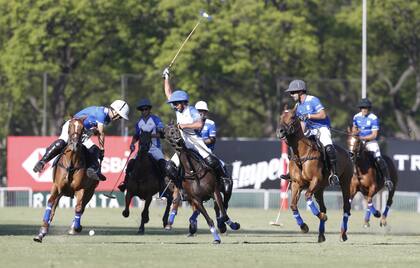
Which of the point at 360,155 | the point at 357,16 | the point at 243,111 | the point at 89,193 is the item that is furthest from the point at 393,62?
the point at 89,193

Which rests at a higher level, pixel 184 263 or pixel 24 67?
pixel 24 67

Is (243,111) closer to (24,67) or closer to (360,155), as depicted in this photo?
(24,67)

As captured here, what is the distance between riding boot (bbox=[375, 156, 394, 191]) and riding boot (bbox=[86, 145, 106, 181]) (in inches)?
388

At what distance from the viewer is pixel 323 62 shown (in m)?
59.3

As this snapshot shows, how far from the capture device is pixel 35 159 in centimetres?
4134

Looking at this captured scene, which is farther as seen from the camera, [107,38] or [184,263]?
[107,38]

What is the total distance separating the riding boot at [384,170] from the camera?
30.9m

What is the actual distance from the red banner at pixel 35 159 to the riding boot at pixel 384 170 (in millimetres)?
12017

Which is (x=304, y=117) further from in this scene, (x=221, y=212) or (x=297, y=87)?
(x=221, y=212)

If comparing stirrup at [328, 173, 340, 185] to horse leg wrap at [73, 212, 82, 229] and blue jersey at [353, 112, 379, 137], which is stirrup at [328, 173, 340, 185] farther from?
blue jersey at [353, 112, 379, 137]

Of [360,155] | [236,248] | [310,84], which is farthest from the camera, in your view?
[310,84]

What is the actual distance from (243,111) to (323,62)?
5.49 metres

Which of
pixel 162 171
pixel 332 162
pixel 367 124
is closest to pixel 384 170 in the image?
pixel 367 124

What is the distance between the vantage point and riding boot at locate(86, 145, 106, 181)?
22234 millimetres
